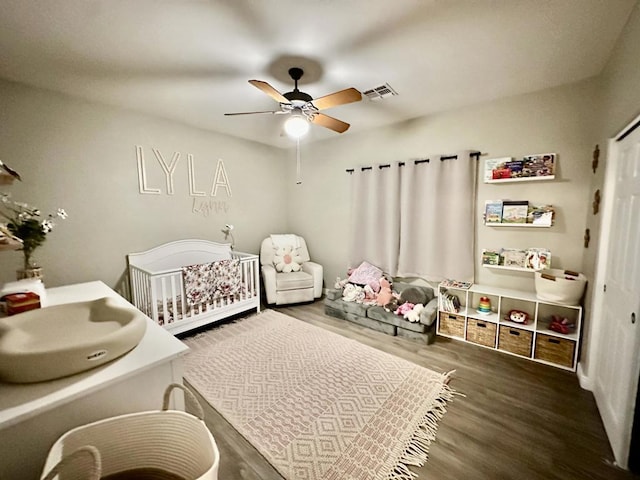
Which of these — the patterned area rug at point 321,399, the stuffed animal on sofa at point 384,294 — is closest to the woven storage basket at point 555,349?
the patterned area rug at point 321,399

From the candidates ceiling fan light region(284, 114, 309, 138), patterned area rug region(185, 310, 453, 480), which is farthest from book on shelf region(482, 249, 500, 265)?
ceiling fan light region(284, 114, 309, 138)

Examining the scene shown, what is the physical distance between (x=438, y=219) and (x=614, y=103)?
1595 millimetres

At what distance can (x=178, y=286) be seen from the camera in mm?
2990

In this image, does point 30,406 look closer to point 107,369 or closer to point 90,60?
point 107,369

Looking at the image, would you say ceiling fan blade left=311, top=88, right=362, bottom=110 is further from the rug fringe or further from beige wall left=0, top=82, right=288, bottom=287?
the rug fringe

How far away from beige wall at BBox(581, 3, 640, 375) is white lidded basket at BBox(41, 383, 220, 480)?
8.51 feet

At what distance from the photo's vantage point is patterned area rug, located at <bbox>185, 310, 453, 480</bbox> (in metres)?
1.48

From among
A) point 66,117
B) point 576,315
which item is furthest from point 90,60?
point 576,315

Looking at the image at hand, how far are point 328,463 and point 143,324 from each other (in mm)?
1255

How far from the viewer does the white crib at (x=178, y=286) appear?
2699 millimetres

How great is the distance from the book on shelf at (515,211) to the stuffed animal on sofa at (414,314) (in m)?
1.25

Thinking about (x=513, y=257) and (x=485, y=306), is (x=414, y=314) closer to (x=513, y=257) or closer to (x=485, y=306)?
(x=485, y=306)

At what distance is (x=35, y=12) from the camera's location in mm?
1488

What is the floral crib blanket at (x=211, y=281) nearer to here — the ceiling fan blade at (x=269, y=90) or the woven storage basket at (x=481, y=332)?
the ceiling fan blade at (x=269, y=90)
